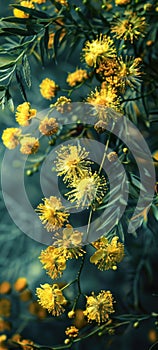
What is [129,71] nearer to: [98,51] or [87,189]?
[98,51]

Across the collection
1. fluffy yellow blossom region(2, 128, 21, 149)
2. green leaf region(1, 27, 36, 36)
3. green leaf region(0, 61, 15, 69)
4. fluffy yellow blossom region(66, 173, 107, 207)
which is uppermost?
green leaf region(1, 27, 36, 36)

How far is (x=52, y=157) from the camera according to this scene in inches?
34.7

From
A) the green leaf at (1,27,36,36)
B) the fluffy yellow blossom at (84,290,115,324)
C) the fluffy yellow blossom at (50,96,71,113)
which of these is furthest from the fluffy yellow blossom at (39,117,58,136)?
the fluffy yellow blossom at (84,290,115,324)

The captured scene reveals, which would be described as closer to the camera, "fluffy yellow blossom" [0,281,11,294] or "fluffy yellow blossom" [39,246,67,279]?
"fluffy yellow blossom" [39,246,67,279]

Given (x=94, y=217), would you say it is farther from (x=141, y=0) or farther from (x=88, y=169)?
(x=141, y=0)

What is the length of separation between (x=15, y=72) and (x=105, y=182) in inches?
8.8

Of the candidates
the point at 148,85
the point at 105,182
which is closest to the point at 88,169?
the point at 105,182

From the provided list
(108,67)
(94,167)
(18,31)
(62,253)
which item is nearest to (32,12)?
(18,31)

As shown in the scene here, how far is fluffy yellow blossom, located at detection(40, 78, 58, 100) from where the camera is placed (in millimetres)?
855

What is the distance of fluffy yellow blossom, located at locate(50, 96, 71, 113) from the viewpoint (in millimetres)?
799

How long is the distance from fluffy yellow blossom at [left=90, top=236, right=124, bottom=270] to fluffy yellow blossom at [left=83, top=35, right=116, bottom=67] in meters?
0.26

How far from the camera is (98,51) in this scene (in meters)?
0.80

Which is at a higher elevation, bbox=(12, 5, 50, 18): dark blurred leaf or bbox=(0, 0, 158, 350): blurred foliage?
bbox=(12, 5, 50, 18): dark blurred leaf

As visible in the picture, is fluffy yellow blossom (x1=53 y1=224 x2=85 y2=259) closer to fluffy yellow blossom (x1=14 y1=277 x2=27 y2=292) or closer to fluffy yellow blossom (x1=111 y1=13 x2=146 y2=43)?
fluffy yellow blossom (x1=14 y1=277 x2=27 y2=292)
